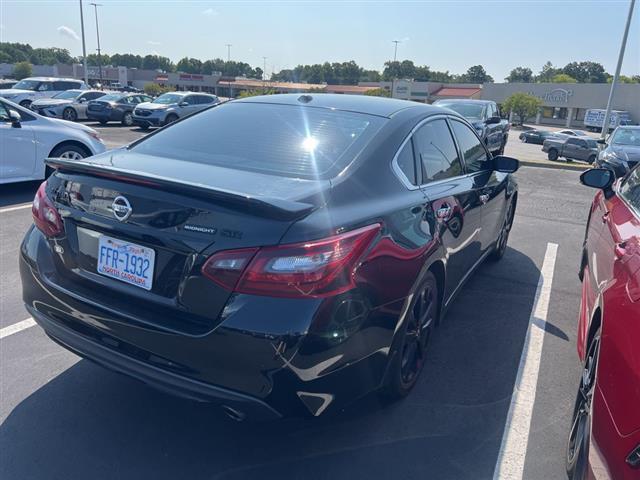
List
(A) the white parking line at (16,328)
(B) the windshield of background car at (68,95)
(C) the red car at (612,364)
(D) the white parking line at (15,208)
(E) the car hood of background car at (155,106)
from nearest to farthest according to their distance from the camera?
(C) the red car at (612,364) → (A) the white parking line at (16,328) → (D) the white parking line at (15,208) → (E) the car hood of background car at (155,106) → (B) the windshield of background car at (68,95)

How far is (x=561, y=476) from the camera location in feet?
8.39

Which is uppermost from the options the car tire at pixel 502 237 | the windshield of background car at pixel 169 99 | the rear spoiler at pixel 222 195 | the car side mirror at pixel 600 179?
the rear spoiler at pixel 222 195

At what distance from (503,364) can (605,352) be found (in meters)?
1.57

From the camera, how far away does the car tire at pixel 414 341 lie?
282 cm

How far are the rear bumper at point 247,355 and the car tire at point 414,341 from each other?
33 cm

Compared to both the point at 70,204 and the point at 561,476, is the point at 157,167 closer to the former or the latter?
the point at 70,204

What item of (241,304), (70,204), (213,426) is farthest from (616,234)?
(70,204)

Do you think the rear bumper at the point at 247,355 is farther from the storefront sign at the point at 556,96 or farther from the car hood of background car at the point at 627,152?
the storefront sign at the point at 556,96

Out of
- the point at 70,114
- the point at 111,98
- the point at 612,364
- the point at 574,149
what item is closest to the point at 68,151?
the point at 612,364

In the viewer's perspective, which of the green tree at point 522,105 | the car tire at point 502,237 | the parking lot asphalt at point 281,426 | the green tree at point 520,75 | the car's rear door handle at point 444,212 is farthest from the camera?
the green tree at point 520,75

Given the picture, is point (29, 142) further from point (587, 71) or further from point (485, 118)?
point (587, 71)

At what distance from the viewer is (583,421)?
2389 millimetres

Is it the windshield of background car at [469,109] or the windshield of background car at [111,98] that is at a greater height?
the windshield of background car at [469,109]

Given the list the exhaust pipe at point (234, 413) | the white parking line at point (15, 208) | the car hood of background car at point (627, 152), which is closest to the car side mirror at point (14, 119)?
the white parking line at point (15, 208)
